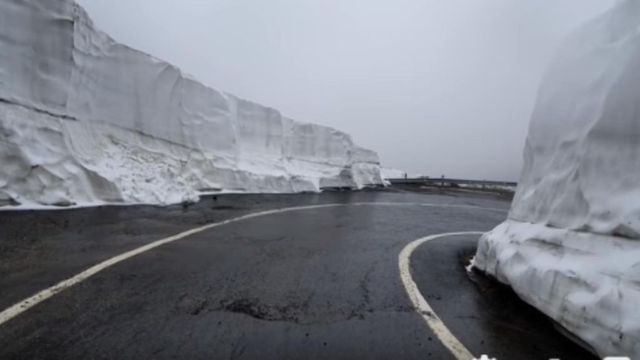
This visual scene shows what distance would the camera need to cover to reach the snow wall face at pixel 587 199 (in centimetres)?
385

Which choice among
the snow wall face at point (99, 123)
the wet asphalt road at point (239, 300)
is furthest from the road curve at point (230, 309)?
the snow wall face at point (99, 123)

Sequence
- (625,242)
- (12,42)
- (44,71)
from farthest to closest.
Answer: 1. (44,71)
2. (12,42)
3. (625,242)

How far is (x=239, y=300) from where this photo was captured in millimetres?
4957

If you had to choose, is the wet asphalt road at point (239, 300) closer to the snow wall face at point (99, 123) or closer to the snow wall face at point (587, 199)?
the snow wall face at point (587, 199)

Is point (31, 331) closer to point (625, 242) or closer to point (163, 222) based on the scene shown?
point (625, 242)

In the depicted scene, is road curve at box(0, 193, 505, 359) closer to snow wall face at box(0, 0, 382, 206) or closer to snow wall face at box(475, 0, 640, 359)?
snow wall face at box(475, 0, 640, 359)

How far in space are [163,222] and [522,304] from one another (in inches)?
291

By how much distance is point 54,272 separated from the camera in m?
5.49

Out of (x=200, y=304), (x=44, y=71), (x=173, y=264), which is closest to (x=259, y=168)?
(x=44, y=71)

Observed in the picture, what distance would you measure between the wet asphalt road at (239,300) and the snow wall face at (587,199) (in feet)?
1.33

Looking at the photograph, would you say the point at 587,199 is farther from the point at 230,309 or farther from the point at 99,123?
the point at 99,123

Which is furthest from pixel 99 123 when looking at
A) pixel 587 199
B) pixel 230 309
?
pixel 587 199

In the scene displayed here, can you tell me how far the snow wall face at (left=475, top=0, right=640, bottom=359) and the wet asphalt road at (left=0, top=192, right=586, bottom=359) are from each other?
0.41 metres

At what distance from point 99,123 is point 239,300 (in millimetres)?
12006
